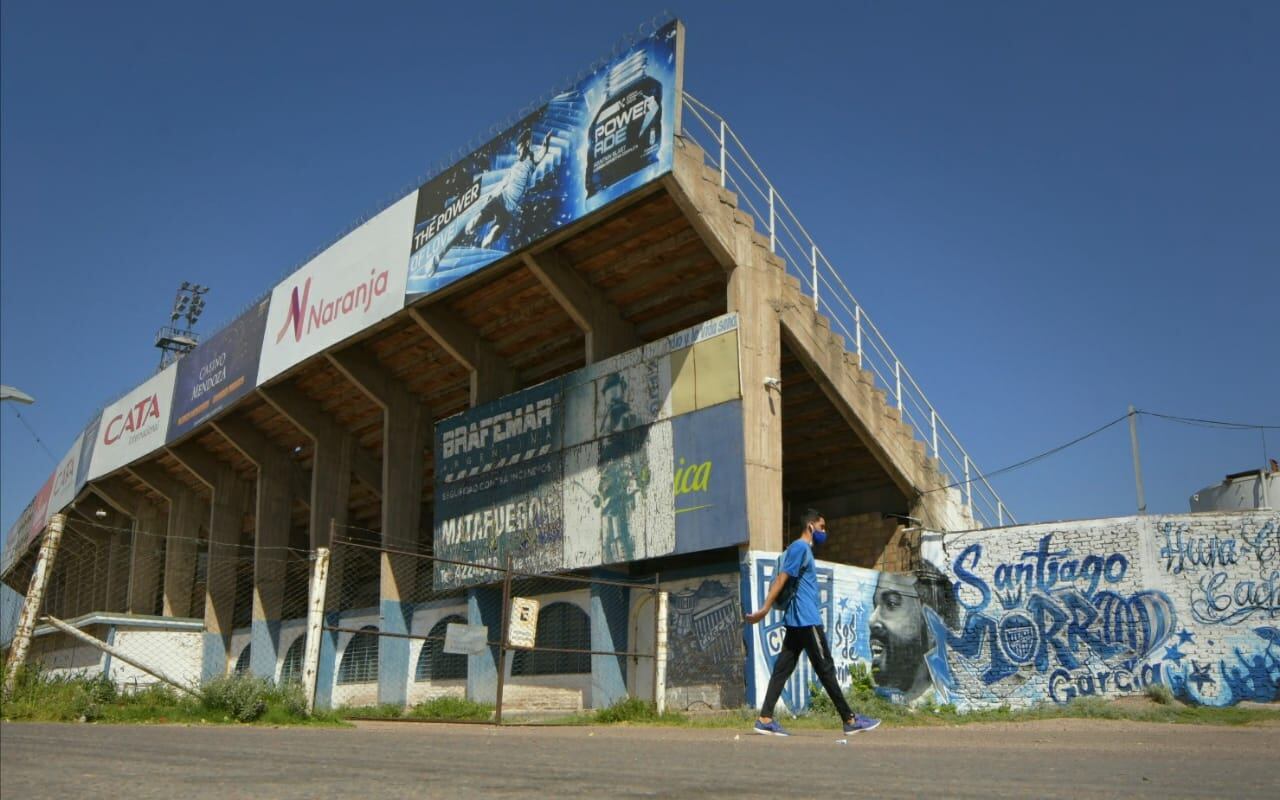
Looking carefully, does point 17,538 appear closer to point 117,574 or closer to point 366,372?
point 117,574

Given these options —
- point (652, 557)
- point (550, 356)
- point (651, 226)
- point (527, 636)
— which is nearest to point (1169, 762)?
point (527, 636)

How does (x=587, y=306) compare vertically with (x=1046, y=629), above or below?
above

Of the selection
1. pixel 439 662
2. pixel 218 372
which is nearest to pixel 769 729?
pixel 439 662

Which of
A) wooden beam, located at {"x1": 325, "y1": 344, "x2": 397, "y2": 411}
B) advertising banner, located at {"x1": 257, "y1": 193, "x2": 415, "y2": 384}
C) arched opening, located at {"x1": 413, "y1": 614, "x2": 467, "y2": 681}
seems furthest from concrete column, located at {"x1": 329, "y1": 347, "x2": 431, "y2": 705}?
advertising banner, located at {"x1": 257, "y1": 193, "x2": 415, "y2": 384}

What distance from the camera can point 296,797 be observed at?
4.17 m

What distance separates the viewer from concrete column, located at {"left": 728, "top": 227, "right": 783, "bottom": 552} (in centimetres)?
1770

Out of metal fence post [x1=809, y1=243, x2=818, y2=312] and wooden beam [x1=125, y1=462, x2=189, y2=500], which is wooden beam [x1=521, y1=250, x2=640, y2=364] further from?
wooden beam [x1=125, y1=462, x2=189, y2=500]

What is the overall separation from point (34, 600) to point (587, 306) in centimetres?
1153

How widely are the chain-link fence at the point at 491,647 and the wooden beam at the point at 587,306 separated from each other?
189 inches

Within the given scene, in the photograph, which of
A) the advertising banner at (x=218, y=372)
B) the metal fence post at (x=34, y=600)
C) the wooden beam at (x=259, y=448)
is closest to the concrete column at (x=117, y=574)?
the advertising banner at (x=218, y=372)

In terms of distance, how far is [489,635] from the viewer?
2358cm

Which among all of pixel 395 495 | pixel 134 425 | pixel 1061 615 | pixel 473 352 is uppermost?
pixel 134 425

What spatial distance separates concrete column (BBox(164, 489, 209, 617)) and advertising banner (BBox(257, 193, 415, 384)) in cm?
1326

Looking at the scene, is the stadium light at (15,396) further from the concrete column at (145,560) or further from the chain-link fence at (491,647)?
the concrete column at (145,560)
